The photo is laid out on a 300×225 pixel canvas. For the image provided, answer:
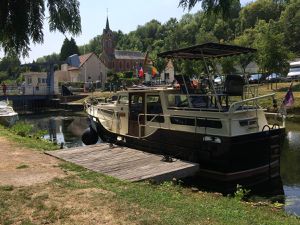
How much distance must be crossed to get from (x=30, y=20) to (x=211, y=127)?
9302 millimetres

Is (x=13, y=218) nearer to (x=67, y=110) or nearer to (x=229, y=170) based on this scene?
(x=229, y=170)

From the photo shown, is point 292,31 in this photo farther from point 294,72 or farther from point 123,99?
point 123,99

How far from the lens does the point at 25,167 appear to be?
10.8m

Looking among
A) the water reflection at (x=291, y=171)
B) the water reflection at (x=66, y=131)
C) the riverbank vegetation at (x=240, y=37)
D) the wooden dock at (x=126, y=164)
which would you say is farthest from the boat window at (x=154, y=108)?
the water reflection at (x=66, y=131)

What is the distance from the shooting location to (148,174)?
418 inches

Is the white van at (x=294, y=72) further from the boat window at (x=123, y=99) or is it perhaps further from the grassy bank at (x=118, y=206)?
the grassy bank at (x=118, y=206)

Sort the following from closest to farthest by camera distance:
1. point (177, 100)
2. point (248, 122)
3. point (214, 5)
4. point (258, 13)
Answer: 1. point (214, 5)
2. point (248, 122)
3. point (177, 100)
4. point (258, 13)

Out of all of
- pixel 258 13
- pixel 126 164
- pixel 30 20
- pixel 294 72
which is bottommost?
pixel 126 164

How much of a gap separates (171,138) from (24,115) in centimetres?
3900

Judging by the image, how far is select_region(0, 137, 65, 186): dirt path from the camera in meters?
9.42

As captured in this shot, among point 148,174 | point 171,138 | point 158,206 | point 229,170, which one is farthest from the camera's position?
point 171,138

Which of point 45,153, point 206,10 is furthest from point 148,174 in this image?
point 206,10

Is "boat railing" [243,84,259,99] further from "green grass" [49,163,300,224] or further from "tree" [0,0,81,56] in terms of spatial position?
"tree" [0,0,81,56]

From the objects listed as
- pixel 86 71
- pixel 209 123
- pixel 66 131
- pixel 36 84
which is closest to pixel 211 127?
pixel 209 123
